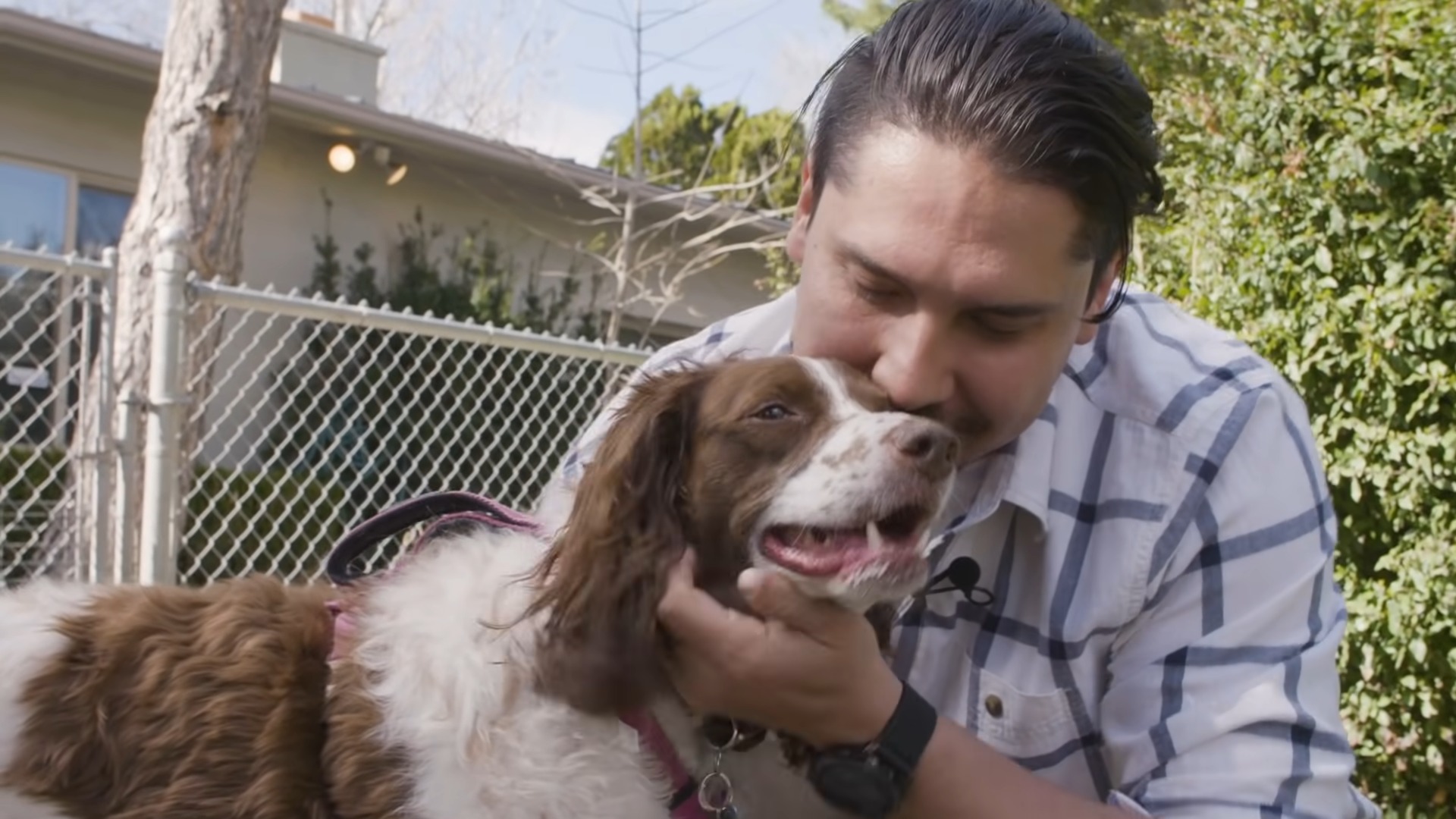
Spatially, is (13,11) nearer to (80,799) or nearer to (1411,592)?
(80,799)

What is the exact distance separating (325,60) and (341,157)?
6.04ft

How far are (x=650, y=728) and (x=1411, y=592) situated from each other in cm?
340

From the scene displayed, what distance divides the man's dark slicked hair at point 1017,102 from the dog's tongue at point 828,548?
0.62 m

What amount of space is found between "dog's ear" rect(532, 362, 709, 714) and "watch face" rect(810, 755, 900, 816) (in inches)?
12.7

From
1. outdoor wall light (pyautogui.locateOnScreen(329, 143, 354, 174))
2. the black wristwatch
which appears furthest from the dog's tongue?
outdoor wall light (pyautogui.locateOnScreen(329, 143, 354, 174))

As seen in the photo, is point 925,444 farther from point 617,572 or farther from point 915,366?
point 617,572

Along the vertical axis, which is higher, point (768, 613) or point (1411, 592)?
point (768, 613)

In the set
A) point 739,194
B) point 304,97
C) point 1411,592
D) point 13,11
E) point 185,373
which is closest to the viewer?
point 185,373

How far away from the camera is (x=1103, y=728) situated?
Answer: 2.35m

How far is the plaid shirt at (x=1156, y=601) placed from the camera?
2.14 m

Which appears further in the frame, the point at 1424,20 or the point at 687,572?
the point at 1424,20

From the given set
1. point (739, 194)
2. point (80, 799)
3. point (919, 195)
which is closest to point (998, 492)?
point (919, 195)

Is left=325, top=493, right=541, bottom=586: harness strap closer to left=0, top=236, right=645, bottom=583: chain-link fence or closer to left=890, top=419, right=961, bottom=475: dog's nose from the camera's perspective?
left=890, top=419, right=961, bottom=475: dog's nose

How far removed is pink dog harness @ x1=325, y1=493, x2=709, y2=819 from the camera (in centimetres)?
218
